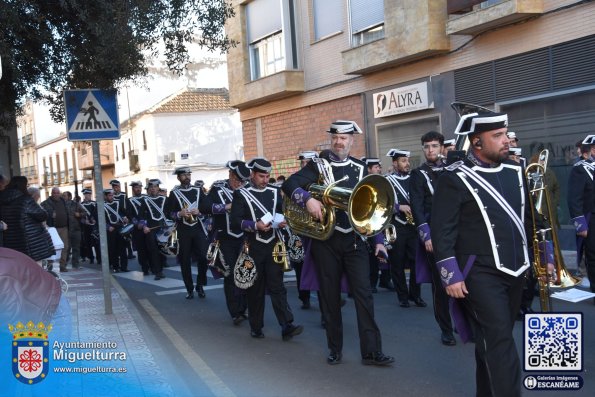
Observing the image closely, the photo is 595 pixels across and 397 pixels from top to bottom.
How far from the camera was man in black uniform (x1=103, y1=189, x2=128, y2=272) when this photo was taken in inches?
672

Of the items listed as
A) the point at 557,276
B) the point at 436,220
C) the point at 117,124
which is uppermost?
the point at 117,124

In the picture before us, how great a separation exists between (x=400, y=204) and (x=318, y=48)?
12.4 m

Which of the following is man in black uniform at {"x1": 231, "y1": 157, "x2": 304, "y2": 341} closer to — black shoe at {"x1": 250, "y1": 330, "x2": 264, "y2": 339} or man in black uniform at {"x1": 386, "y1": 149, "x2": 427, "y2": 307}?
black shoe at {"x1": 250, "y1": 330, "x2": 264, "y2": 339}

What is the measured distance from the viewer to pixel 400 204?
9914 millimetres

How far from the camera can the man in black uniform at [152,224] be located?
14.6 metres

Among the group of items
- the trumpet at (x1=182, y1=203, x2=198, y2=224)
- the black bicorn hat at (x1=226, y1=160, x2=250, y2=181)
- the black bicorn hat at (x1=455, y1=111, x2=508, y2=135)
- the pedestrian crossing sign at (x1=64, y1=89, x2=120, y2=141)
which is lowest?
the trumpet at (x1=182, y1=203, x2=198, y2=224)

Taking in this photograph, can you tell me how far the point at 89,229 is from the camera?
20.6 meters

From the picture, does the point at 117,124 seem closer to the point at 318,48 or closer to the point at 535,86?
the point at 535,86

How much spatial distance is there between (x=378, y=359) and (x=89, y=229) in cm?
1560

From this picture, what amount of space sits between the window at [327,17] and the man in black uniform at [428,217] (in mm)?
13337

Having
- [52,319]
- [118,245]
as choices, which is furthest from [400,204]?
[118,245]

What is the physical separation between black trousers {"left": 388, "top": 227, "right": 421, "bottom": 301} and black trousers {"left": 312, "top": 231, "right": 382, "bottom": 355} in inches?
113

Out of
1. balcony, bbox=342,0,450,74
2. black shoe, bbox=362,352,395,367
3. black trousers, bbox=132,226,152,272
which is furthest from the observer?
balcony, bbox=342,0,450,74

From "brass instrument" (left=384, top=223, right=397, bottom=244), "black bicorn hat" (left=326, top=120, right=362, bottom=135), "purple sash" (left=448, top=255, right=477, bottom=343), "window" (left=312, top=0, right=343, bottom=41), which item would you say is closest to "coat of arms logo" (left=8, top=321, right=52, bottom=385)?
"purple sash" (left=448, top=255, right=477, bottom=343)
